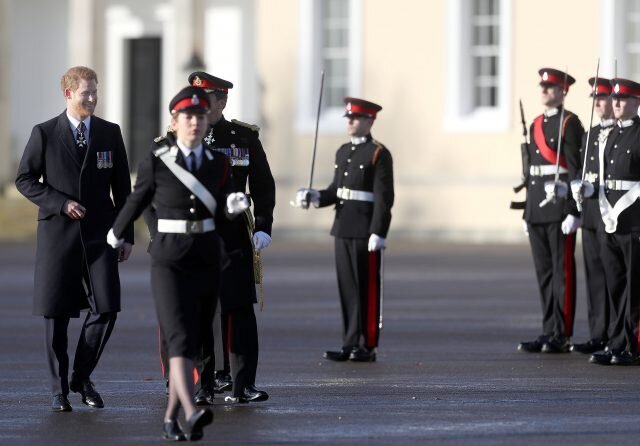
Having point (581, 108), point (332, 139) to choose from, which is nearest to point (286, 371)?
point (581, 108)

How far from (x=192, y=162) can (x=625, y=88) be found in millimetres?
4417

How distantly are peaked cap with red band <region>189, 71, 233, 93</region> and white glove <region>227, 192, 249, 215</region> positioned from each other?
61.3 inches

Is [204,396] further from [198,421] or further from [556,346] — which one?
[556,346]

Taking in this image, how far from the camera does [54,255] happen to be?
459 inches

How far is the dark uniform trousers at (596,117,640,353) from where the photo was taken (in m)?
14.0

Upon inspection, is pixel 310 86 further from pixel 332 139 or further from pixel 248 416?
pixel 248 416

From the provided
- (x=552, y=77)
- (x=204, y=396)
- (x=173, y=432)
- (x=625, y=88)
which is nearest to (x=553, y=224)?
(x=552, y=77)

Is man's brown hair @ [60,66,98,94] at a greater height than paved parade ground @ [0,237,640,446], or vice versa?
man's brown hair @ [60,66,98,94]

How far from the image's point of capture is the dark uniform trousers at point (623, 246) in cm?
1396

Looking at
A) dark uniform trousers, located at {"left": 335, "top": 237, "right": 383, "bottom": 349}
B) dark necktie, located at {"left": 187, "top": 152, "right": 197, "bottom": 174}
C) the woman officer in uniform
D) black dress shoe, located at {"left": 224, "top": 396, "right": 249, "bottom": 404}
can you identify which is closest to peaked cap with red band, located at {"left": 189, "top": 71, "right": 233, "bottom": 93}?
the woman officer in uniform

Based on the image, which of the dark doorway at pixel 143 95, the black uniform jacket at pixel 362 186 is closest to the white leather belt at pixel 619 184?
the black uniform jacket at pixel 362 186

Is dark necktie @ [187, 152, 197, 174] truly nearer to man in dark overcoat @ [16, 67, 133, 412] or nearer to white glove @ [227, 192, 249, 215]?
white glove @ [227, 192, 249, 215]

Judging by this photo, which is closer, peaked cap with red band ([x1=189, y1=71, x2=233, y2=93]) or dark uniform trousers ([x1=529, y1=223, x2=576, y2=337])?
peaked cap with red band ([x1=189, y1=71, x2=233, y2=93])

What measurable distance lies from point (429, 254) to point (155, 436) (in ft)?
50.5
